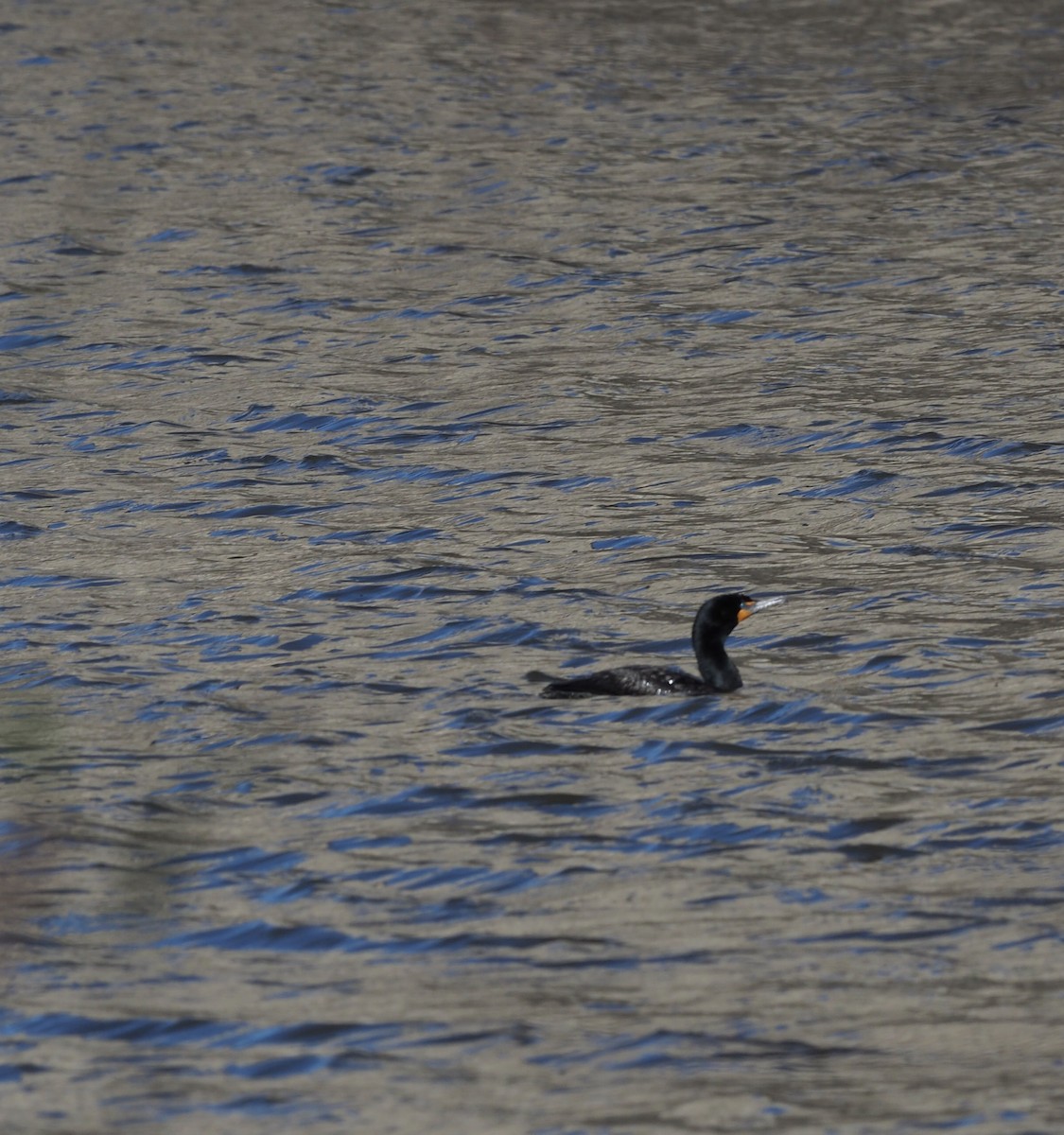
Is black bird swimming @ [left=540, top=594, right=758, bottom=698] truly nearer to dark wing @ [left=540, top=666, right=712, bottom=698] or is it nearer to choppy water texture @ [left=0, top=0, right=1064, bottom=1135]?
dark wing @ [left=540, top=666, right=712, bottom=698]

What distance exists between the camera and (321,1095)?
25.6 ft

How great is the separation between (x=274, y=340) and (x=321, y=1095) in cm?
1432

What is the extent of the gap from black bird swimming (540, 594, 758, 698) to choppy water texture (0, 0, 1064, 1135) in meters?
0.11

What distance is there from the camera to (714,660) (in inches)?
473

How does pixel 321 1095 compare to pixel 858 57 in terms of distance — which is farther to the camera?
pixel 858 57

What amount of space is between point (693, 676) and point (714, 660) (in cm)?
14

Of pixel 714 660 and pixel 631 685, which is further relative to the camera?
pixel 714 660

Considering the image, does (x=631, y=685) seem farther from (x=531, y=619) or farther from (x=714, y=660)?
(x=531, y=619)

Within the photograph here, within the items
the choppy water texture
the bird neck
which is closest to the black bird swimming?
the bird neck

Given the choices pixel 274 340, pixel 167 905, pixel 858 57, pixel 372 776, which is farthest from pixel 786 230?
pixel 167 905

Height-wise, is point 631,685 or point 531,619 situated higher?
point 631,685

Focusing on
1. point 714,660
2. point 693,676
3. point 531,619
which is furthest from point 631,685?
point 531,619

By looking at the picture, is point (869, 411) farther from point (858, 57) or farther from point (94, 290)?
point (858, 57)

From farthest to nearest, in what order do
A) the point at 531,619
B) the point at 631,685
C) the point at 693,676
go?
the point at 531,619 → the point at 693,676 → the point at 631,685
